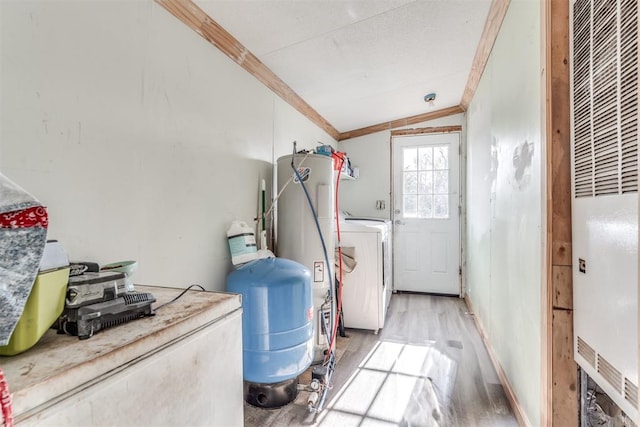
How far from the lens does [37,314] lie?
553 millimetres

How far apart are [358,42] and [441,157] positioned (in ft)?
7.80

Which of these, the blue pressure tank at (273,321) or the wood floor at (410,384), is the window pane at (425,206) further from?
the blue pressure tank at (273,321)

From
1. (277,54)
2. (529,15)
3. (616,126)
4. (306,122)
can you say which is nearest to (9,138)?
(277,54)

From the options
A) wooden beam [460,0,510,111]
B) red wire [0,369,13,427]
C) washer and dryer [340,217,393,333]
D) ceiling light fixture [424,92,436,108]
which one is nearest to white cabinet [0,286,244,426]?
red wire [0,369,13,427]

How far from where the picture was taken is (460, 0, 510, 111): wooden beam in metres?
1.99

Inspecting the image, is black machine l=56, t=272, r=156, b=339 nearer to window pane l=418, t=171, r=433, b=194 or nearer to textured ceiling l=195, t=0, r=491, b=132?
textured ceiling l=195, t=0, r=491, b=132

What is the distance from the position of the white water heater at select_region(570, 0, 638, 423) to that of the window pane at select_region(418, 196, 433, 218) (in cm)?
285

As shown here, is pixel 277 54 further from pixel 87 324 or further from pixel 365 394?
pixel 365 394

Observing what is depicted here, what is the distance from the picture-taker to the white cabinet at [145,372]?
468mm

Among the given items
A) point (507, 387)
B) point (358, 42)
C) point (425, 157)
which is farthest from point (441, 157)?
point (507, 387)

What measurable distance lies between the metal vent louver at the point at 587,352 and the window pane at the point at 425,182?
2999mm

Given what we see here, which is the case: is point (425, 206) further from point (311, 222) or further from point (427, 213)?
point (311, 222)

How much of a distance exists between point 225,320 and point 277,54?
1.88 meters

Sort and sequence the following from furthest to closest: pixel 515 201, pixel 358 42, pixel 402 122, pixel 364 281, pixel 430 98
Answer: pixel 402 122, pixel 430 98, pixel 364 281, pixel 358 42, pixel 515 201
